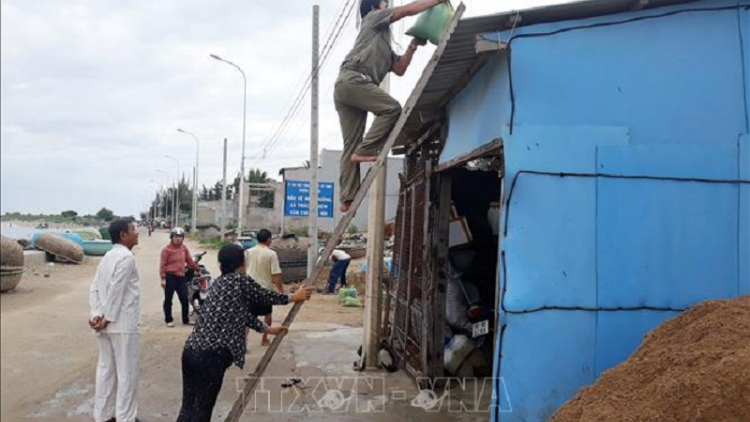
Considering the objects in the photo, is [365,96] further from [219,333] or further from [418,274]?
[418,274]

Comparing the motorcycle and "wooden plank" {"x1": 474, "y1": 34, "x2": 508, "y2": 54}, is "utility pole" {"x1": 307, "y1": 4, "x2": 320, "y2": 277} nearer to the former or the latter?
the motorcycle

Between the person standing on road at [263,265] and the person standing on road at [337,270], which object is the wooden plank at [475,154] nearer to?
the person standing on road at [263,265]

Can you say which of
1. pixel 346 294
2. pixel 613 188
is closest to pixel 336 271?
pixel 346 294

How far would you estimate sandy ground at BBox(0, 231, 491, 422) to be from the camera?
5062 mm

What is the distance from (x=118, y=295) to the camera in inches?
181

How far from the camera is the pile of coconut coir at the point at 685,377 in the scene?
2.89m

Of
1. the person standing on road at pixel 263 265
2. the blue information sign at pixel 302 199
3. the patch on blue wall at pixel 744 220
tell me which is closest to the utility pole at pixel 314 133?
the blue information sign at pixel 302 199

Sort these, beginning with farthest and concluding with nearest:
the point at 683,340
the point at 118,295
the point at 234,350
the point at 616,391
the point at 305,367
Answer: the point at 305,367 < the point at 118,295 < the point at 234,350 < the point at 683,340 < the point at 616,391

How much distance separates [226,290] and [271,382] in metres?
2.79

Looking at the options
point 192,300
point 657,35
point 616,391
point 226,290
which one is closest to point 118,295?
point 226,290

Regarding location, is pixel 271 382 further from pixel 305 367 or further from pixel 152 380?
pixel 152 380

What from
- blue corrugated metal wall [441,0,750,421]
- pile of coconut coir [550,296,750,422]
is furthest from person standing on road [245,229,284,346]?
pile of coconut coir [550,296,750,422]

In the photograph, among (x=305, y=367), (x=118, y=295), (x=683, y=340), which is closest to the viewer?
(x=683, y=340)

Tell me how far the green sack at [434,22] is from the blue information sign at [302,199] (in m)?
14.5
